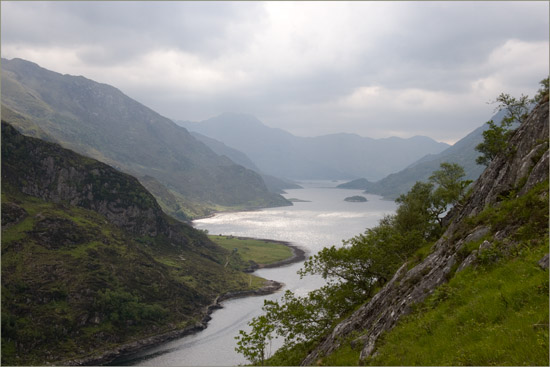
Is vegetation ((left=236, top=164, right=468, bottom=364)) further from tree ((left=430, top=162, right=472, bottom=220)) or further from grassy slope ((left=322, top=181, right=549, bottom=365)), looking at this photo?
grassy slope ((left=322, top=181, right=549, bottom=365))

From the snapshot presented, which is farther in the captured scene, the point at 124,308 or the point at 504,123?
the point at 124,308

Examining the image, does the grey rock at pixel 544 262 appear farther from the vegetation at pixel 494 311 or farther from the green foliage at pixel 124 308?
the green foliage at pixel 124 308

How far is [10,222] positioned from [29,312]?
52810mm

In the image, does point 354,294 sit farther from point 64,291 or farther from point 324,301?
point 64,291

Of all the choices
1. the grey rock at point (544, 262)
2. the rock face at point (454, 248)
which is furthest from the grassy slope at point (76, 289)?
the grey rock at point (544, 262)

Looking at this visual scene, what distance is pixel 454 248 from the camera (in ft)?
84.2

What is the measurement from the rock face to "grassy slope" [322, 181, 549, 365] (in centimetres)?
160

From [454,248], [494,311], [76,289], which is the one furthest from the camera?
[76,289]

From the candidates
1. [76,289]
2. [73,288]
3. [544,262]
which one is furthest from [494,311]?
[73,288]

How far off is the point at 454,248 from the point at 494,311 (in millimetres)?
10255

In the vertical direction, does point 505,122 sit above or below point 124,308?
above

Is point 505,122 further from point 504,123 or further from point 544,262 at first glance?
point 544,262

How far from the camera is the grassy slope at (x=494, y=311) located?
13.6 m

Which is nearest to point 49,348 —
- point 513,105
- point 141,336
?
point 141,336
